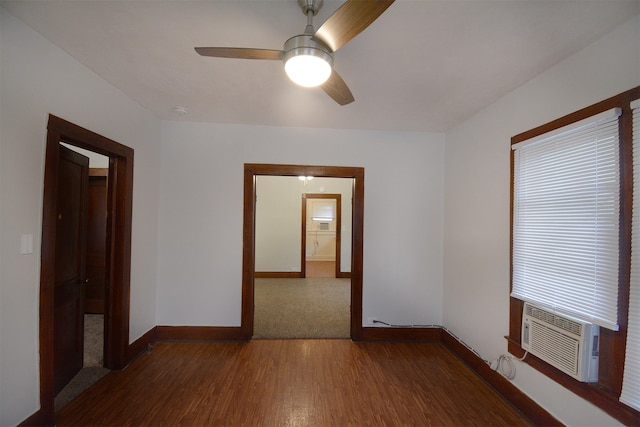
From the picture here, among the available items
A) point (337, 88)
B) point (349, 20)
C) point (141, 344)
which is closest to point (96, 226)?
point (141, 344)

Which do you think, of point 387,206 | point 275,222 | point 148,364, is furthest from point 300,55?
point 275,222

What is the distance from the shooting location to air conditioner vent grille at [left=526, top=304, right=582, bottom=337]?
151 cm

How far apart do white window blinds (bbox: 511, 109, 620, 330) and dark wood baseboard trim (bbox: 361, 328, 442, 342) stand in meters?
1.32

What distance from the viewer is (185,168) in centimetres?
290

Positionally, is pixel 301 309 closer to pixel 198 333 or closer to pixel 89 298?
pixel 198 333

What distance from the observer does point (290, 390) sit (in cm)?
210

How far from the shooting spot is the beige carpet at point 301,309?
317cm

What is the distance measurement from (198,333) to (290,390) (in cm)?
140

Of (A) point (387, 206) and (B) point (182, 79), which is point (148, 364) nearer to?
(B) point (182, 79)

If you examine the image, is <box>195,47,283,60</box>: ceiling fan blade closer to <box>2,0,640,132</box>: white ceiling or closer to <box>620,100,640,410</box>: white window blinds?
<box>2,0,640,132</box>: white ceiling

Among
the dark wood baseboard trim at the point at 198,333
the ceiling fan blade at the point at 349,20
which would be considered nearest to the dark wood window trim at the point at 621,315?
the ceiling fan blade at the point at 349,20

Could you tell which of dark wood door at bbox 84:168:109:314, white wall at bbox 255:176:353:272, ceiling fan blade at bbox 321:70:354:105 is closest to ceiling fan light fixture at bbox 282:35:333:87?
ceiling fan blade at bbox 321:70:354:105

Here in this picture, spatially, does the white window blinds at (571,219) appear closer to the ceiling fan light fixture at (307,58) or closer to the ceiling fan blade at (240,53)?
the ceiling fan light fixture at (307,58)

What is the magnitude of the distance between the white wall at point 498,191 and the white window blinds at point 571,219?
0.16 m
